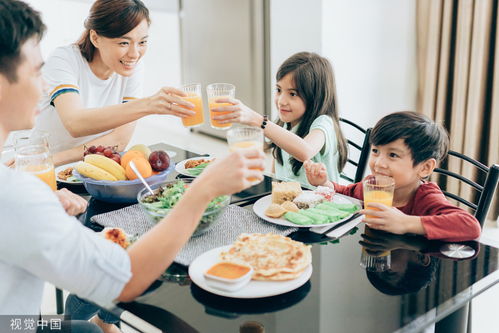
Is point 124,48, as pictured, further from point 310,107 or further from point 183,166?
point 310,107

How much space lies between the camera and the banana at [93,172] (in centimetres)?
167

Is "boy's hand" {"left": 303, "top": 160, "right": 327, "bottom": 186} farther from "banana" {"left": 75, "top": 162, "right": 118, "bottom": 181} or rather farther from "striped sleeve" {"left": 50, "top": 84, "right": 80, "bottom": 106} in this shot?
"striped sleeve" {"left": 50, "top": 84, "right": 80, "bottom": 106}

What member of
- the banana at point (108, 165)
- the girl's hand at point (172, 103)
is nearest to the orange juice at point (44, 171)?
the banana at point (108, 165)

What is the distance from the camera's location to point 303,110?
88.7 inches

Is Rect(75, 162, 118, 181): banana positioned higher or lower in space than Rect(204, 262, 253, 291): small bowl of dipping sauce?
higher

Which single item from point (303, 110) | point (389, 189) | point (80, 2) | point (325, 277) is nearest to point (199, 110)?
point (303, 110)

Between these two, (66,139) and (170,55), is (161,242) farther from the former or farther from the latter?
(170,55)

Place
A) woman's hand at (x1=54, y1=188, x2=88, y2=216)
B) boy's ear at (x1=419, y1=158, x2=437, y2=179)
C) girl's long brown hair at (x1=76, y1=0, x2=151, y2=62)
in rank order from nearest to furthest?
1. woman's hand at (x1=54, y1=188, x2=88, y2=216)
2. boy's ear at (x1=419, y1=158, x2=437, y2=179)
3. girl's long brown hair at (x1=76, y1=0, x2=151, y2=62)

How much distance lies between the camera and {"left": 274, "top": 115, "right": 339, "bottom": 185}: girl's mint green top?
7.06 ft

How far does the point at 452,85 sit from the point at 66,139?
2.50 m

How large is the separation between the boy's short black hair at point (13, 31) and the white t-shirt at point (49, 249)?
0.20 metres

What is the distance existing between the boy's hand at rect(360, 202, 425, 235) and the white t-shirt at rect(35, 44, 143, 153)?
1.39 m

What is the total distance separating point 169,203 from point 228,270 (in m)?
0.38

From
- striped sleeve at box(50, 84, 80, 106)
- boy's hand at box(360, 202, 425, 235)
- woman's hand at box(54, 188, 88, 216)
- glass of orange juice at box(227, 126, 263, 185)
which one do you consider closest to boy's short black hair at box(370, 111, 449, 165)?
boy's hand at box(360, 202, 425, 235)
